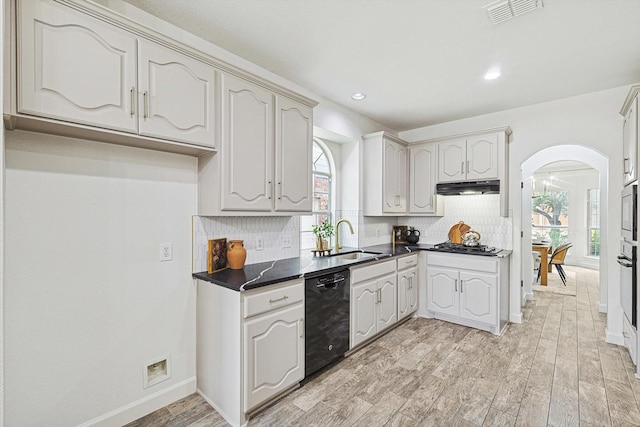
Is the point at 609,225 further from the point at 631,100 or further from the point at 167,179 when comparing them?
the point at 167,179

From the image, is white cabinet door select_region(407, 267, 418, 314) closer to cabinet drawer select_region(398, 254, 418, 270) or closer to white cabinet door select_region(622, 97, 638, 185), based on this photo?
cabinet drawer select_region(398, 254, 418, 270)

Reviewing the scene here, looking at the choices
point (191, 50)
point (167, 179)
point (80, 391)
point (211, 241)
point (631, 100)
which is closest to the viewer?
point (80, 391)

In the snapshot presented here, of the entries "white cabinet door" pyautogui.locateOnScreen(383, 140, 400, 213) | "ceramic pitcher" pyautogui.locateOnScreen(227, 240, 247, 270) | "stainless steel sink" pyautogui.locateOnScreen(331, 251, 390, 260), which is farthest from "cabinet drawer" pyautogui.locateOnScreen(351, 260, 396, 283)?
"ceramic pitcher" pyautogui.locateOnScreen(227, 240, 247, 270)

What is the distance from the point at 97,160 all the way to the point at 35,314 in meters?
0.88

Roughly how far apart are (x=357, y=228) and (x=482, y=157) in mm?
1703

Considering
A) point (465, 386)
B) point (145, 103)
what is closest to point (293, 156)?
point (145, 103)

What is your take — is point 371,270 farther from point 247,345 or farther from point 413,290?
point 247,345

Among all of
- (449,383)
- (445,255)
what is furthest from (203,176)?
(445,255)

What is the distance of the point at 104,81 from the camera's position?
157 centimetres

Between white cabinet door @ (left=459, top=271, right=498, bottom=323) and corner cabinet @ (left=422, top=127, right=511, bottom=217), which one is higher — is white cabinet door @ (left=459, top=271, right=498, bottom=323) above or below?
below

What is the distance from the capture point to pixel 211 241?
227 centimetres

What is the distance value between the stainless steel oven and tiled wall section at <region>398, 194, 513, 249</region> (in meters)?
1.08

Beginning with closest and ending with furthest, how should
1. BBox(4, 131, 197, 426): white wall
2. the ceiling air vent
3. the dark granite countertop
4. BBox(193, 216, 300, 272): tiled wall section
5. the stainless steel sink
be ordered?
BBox(4, 131, 197, 426): white wall, the ceiling air vent, the dark granite countertop, BBox(193, 216, 300, 272): tiled wall section, the stainless steel sink

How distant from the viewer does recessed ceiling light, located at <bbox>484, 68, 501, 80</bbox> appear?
275cm
